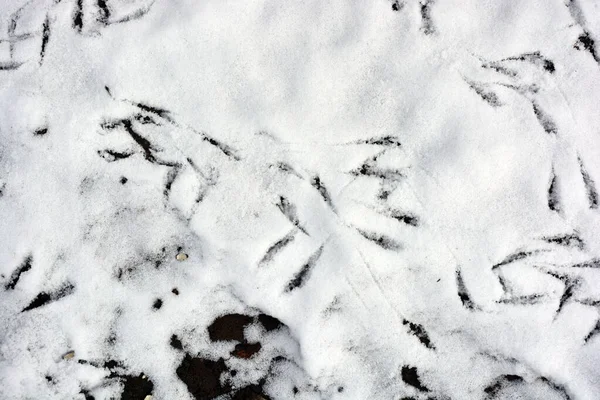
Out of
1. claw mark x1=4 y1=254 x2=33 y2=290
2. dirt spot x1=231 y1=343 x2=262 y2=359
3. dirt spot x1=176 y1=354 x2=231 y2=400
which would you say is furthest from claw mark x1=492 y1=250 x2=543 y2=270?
claw mark x1=4 y1=254 x2=33 y2=290

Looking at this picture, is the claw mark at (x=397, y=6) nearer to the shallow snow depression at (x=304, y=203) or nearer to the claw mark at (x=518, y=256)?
the shallow snow depression at (x=304, y=203)

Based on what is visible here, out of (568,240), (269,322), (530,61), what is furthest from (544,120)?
(269,322)

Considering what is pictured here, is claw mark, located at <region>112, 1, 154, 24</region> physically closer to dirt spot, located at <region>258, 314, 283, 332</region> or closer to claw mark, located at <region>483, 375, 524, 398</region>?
dirt spot, located at <region>258, 314, 283, 332</region>

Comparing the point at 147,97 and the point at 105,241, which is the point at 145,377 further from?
the point at 147,97

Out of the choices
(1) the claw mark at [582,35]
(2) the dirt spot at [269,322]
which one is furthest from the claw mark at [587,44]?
(2) the dirt spot at [269,322]

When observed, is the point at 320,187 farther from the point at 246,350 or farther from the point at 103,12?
the point at 103,12
